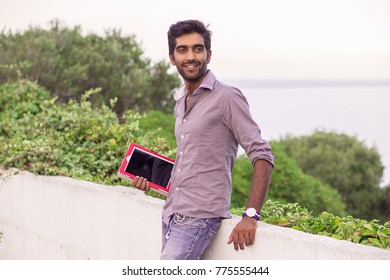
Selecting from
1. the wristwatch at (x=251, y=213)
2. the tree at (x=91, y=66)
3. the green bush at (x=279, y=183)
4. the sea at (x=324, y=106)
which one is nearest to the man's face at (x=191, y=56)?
the wristwatch at (x=251, y=213)

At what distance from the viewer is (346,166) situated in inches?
1230

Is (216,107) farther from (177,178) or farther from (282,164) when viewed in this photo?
(282,164)

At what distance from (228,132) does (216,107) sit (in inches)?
5.9

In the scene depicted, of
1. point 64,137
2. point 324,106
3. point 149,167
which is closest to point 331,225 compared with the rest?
point 149,167

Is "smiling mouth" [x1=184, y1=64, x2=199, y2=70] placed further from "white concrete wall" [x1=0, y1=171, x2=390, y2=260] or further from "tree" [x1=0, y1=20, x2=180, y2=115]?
"tree" [x1=0, y1=20, x2=180, y2=115]

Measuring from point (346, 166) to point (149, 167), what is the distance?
27715 millimetres

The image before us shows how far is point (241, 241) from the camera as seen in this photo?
12.3 ft

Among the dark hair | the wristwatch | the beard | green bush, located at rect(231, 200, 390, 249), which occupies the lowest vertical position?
green bush, located at rect(231, 200, 390, 249)

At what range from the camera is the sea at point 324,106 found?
44500 mm

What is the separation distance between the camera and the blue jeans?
3.73 metres

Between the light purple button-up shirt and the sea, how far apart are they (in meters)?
35.1

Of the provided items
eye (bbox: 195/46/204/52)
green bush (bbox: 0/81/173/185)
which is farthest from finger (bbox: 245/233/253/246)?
green bush (bbox: 0/81/173/185)

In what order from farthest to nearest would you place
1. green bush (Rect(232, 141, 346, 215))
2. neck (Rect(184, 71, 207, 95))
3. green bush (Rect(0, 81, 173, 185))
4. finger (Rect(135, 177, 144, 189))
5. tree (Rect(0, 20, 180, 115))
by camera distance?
tree (Rect(0, 20, 180, 115)), green bush (Rect(232, 141, 346, 215)), green bush (Rect(0, 81, 173, 185)), finger (Rect(135, 177, 144, 189)), neck (Rect(184, 71, 207, 95))
